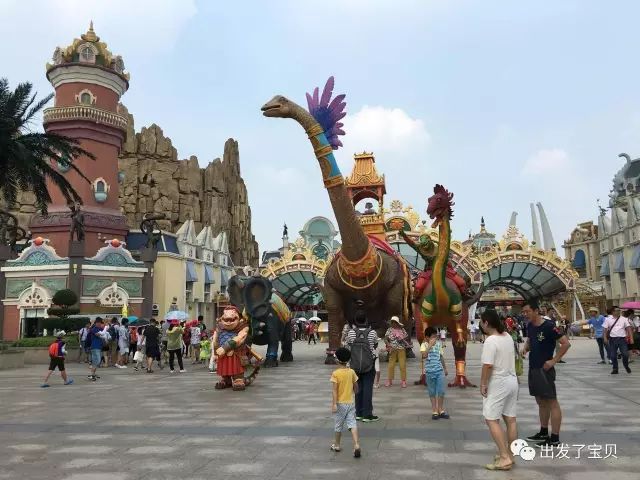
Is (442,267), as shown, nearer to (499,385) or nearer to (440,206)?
(440,206)

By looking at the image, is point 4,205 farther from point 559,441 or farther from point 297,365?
point 559,441

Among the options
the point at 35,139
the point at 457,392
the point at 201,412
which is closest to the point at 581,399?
the point at 457,392

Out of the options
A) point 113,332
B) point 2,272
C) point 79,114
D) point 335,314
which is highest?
point 79,114

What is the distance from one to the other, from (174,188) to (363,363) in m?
71.2

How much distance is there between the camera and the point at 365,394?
7078mm

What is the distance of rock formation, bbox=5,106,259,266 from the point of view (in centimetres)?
7269

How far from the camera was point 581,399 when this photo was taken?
8.73 metres

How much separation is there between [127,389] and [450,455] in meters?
7.63

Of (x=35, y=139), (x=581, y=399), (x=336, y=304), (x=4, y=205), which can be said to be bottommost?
(x=581, y=399)

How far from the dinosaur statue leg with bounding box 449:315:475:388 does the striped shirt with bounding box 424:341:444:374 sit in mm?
2824

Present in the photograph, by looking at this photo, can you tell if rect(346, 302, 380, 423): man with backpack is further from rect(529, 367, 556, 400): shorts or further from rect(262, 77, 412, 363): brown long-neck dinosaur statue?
rect(262, 77, 412, 363): brown long-neck dinosaur statue

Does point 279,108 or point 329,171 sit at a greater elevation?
point 279,108

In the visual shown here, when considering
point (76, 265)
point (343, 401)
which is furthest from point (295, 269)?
point (343, 401)

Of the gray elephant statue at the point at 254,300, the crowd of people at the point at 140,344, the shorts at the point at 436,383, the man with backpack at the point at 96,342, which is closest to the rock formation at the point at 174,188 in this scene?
the crowd of people at the point at 140,344
